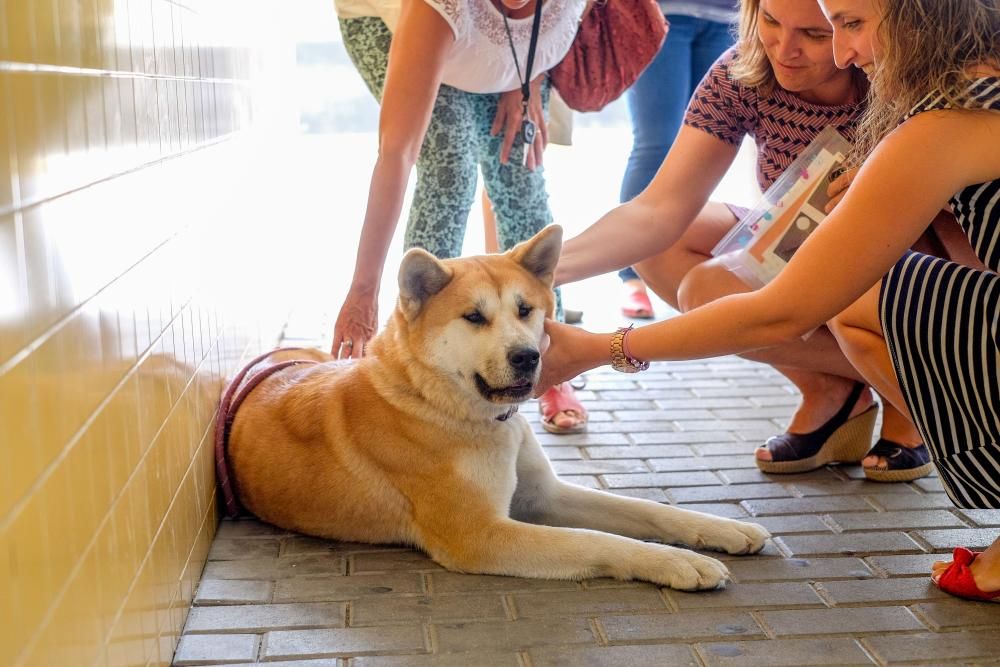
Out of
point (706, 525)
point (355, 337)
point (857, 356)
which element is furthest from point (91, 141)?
point (857, 356)

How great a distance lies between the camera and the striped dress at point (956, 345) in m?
2.19

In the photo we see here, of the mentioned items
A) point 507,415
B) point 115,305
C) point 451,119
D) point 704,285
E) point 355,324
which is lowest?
point 507,415

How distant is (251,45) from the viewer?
385 centimetres

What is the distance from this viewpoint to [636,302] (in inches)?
195

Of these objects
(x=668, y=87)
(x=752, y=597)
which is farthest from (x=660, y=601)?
(x=668, y=87)

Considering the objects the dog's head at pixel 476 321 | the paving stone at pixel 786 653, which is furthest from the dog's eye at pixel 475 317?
the paving stone at pixel 786 653

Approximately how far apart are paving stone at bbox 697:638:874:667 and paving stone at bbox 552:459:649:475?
3.52 ft

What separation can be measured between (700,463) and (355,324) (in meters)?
1.14

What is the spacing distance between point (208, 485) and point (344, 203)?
5606 millimetres

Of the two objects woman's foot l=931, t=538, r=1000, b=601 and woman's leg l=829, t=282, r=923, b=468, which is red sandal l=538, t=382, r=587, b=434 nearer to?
woman's leg l=829, t=282, r=923, b=468

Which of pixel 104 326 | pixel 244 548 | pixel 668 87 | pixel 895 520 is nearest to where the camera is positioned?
pixel 104 326

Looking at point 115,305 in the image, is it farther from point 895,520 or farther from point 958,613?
point 895,520

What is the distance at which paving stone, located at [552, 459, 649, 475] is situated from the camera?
10.5ft

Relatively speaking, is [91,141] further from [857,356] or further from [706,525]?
[857,356]
